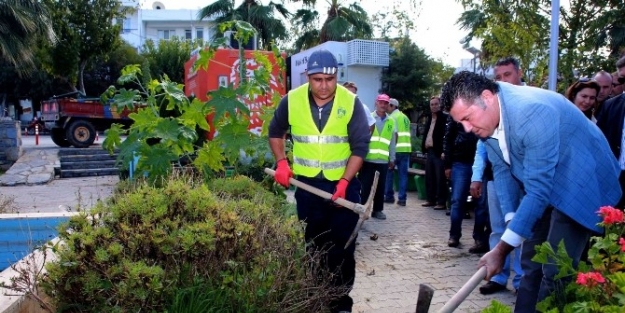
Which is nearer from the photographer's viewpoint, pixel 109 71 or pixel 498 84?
pixel 498 84

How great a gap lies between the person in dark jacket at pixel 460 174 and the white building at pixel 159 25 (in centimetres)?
5379

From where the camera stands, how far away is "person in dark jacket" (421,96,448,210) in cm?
745

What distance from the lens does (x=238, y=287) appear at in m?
2.63

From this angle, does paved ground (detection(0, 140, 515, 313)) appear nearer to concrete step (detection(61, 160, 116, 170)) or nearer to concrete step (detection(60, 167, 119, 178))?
concrete step (detection(60, 167, 119, 178))

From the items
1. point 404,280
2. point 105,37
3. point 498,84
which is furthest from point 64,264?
point 105,37

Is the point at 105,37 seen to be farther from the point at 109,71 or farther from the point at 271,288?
the point at 271,288

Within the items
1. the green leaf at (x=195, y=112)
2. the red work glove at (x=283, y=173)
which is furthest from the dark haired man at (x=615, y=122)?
the green leaf at (x=195, y=112)

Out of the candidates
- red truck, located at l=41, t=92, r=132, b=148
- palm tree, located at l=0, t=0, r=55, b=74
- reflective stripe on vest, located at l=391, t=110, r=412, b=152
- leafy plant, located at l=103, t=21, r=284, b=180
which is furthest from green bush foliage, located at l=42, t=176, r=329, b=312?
→ red truck, located at l=41, t=92, r=132, b=148

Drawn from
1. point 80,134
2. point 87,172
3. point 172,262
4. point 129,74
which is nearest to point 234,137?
point 129,74

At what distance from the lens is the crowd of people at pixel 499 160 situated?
237 cm

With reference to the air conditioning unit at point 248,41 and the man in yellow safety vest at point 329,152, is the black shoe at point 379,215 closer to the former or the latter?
the air conditioning unit at point 248,41

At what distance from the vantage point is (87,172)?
43.7ft

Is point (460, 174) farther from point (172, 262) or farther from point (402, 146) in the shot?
point (172, 262)

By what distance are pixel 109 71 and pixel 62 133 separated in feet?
79.9
